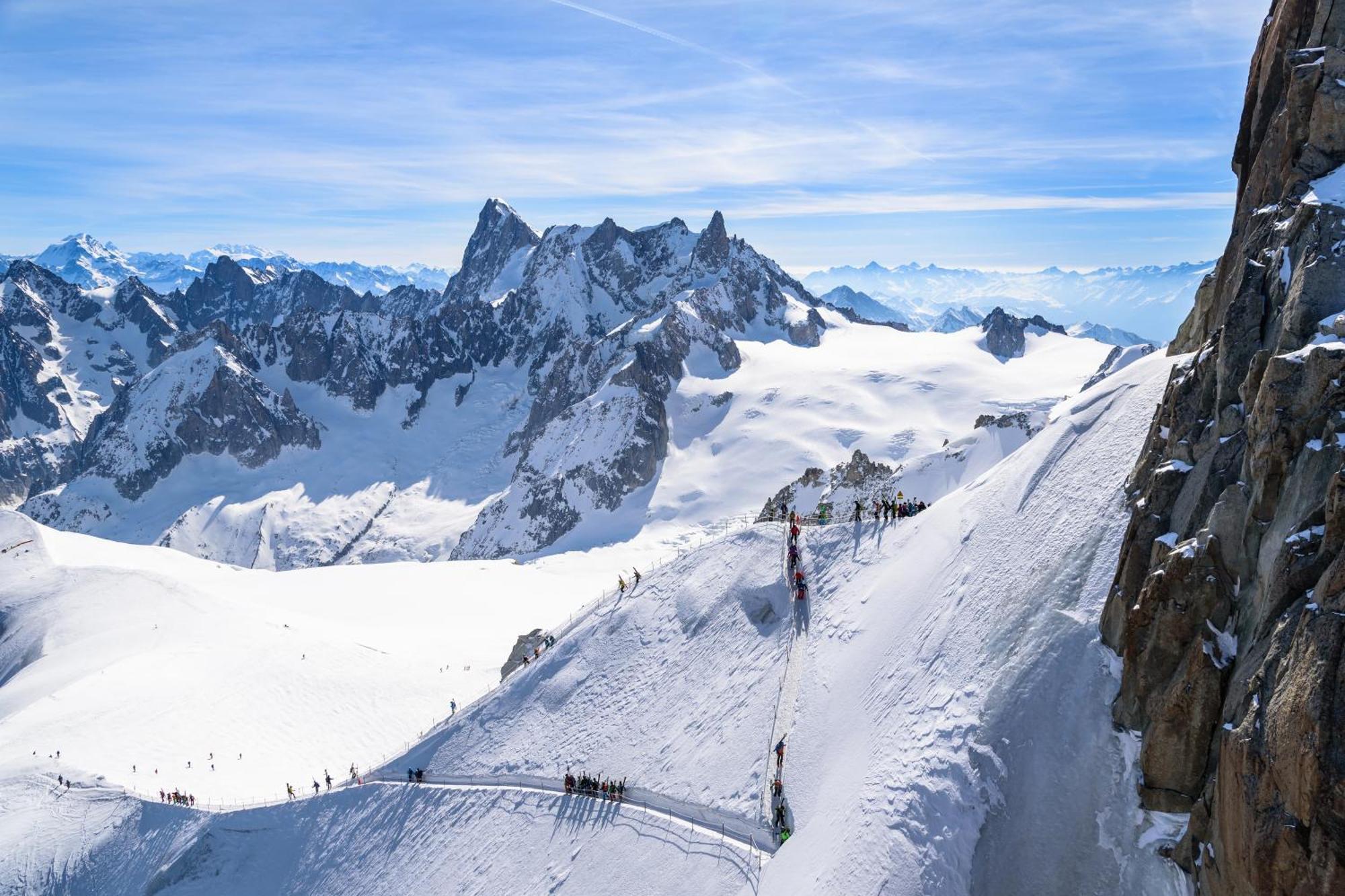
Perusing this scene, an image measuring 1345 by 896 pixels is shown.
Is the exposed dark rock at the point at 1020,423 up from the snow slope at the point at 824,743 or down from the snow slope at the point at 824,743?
up

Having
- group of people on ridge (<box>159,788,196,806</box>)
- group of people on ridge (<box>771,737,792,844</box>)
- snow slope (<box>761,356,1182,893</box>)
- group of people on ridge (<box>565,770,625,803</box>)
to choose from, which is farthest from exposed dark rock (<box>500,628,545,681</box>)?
group of people on ridge (<box>771,737,792,844</box>)

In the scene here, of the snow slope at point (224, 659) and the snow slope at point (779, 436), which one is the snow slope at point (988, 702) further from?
the snow slope at point (779, 436)

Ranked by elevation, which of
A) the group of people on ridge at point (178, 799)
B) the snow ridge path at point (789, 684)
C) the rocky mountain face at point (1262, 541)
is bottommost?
the group of people on ridge at point (178, 799)

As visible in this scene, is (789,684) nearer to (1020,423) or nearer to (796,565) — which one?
(796,565)

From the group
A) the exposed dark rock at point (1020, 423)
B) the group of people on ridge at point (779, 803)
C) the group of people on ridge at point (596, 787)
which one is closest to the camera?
the group of people on ridge at point (779, 803)

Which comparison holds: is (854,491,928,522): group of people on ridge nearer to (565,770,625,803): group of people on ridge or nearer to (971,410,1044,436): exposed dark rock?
(565,770,625,803): group of people on ridge

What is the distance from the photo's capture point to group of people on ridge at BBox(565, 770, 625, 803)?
34750 mm

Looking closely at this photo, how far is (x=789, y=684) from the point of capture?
35.9 m

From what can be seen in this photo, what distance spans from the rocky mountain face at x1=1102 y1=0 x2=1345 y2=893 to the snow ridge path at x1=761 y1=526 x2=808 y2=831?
12820 mm

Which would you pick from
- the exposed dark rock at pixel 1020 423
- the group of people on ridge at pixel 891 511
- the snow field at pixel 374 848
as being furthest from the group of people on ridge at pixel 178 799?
the exposed dark rock at pixel 1020 423

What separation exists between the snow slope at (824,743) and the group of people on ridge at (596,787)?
661 millimetres

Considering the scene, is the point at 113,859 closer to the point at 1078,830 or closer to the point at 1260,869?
the point at 1078,830

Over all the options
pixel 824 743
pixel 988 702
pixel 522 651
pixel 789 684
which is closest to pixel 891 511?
pixel 789 684

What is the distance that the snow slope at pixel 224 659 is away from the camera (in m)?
55.8
